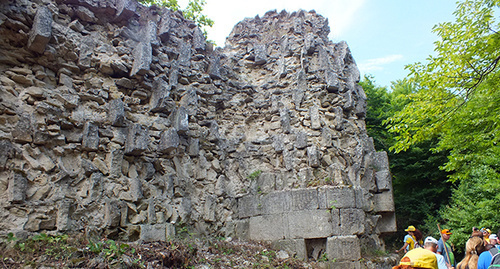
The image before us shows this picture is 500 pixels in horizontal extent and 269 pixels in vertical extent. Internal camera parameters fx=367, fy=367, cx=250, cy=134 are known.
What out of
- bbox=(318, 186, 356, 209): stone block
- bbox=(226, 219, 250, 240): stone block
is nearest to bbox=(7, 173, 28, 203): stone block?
bbox=(226, 219, 250, 240): stone block

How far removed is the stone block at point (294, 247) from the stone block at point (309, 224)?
90mm

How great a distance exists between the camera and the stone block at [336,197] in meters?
6.81

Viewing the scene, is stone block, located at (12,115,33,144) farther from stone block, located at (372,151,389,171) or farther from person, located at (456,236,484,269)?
stone block, located at (372,151,389,171)

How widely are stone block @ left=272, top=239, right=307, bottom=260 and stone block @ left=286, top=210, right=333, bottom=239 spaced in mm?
90

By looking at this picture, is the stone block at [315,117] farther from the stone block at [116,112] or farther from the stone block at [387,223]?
the stone block at [116,112]

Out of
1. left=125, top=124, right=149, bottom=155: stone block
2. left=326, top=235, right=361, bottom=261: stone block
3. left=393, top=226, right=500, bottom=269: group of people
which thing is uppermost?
left=125, top=124, right=149, bottom=155: stone block

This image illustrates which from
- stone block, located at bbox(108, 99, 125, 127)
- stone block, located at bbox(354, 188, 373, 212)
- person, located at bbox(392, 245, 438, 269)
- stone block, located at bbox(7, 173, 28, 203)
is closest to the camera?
person, located at bbox(392, 245, 438, 269)

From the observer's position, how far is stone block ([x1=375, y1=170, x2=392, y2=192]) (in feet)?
25.7

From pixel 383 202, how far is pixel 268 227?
101 inches

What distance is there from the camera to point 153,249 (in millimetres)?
5105

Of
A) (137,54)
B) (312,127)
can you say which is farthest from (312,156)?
(137,54)

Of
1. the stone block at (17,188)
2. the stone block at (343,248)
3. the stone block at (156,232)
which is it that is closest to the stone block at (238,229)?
the stone block at (156,232)

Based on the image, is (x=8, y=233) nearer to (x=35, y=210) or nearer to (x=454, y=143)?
(x=35, y=210)

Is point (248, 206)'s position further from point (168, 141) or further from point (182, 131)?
point (168, 141)
